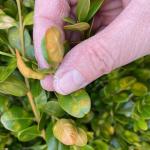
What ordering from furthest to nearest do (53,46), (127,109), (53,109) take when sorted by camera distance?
1. (127,109)
2. (53,109)
3. (53,46)

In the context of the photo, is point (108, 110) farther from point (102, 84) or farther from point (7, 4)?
point (7, 4)

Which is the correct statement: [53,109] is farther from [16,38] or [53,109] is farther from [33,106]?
[16,38]

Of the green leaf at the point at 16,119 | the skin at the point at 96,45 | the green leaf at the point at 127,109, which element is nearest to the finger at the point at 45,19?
the skin at the point at 96,45

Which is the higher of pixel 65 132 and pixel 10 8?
pixel 10 8

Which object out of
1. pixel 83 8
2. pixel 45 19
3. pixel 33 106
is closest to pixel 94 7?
pixel 83 8

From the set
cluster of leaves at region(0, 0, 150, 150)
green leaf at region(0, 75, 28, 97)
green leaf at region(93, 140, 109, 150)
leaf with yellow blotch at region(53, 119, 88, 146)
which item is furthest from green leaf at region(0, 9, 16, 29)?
green leaf at region(93, 140, 109, 150)

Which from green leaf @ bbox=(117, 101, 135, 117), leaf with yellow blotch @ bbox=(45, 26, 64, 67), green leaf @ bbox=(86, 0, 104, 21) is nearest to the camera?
leaf with yellow blotch @ bbox=(45, 26, 64, 67)

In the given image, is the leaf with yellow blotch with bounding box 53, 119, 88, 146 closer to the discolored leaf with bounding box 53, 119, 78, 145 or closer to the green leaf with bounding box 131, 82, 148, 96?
the discolored leaf with bounding box 53, 119, 78, 145

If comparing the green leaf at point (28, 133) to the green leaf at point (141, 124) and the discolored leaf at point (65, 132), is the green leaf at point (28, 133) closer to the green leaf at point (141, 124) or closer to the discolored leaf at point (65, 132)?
the discolored leaf at point (65, 132)

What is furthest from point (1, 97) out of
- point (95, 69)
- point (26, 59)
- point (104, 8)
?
point (104, 8)
